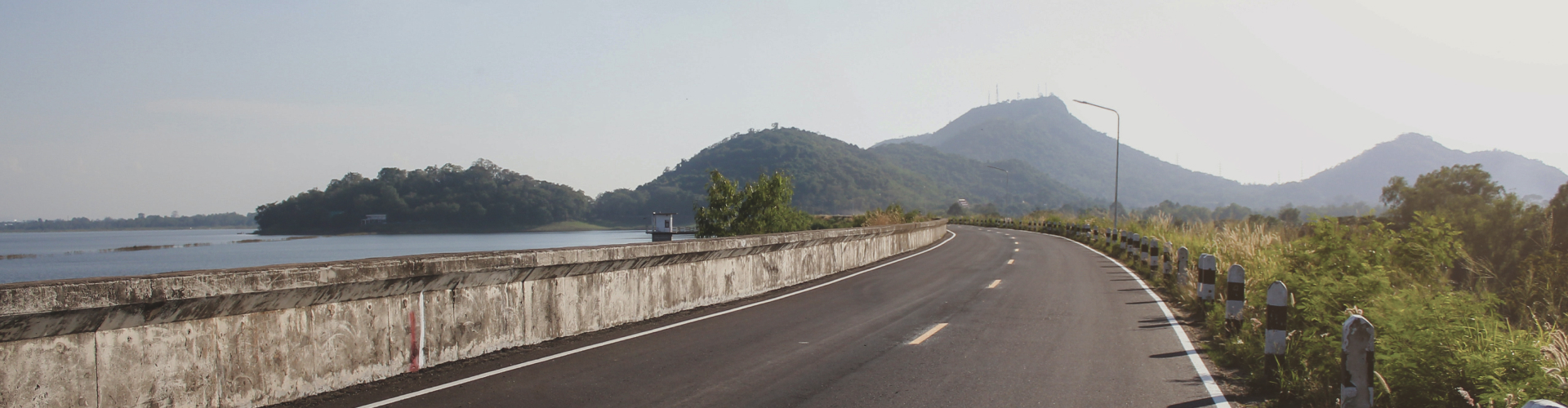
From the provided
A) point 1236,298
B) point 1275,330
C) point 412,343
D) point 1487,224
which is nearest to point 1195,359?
point 1236,298

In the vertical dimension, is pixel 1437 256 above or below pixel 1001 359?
above

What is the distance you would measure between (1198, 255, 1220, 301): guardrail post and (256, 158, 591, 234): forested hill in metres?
155

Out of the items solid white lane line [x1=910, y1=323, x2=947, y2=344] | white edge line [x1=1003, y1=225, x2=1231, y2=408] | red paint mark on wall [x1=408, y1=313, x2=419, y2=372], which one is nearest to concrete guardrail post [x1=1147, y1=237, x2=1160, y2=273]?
white edge line [x1=1003, y1=225, x2=1231, y2=408]

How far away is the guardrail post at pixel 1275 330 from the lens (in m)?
6.68

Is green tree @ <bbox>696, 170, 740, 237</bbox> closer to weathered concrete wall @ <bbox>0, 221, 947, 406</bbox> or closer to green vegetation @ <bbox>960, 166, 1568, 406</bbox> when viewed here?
green vegetation @ <bbox>960, 166, 1568, 406</bbox>

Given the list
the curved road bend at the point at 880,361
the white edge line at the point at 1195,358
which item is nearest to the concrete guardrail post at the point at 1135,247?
the white edge line at the point at 1195,358

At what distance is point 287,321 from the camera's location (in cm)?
590

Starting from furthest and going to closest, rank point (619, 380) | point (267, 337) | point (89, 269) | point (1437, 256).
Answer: point (89, 269), point (1437, 256), point (619, 380), point (267, 337)

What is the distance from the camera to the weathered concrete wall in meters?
4.54

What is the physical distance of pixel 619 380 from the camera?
21.9 ft

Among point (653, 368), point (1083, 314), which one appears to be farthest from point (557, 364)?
point (1083, 314)

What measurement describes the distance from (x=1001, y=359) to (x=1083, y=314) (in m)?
4.09

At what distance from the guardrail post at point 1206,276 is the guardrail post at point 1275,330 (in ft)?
13.0

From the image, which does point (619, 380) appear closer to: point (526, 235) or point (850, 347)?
point (850, 347)
